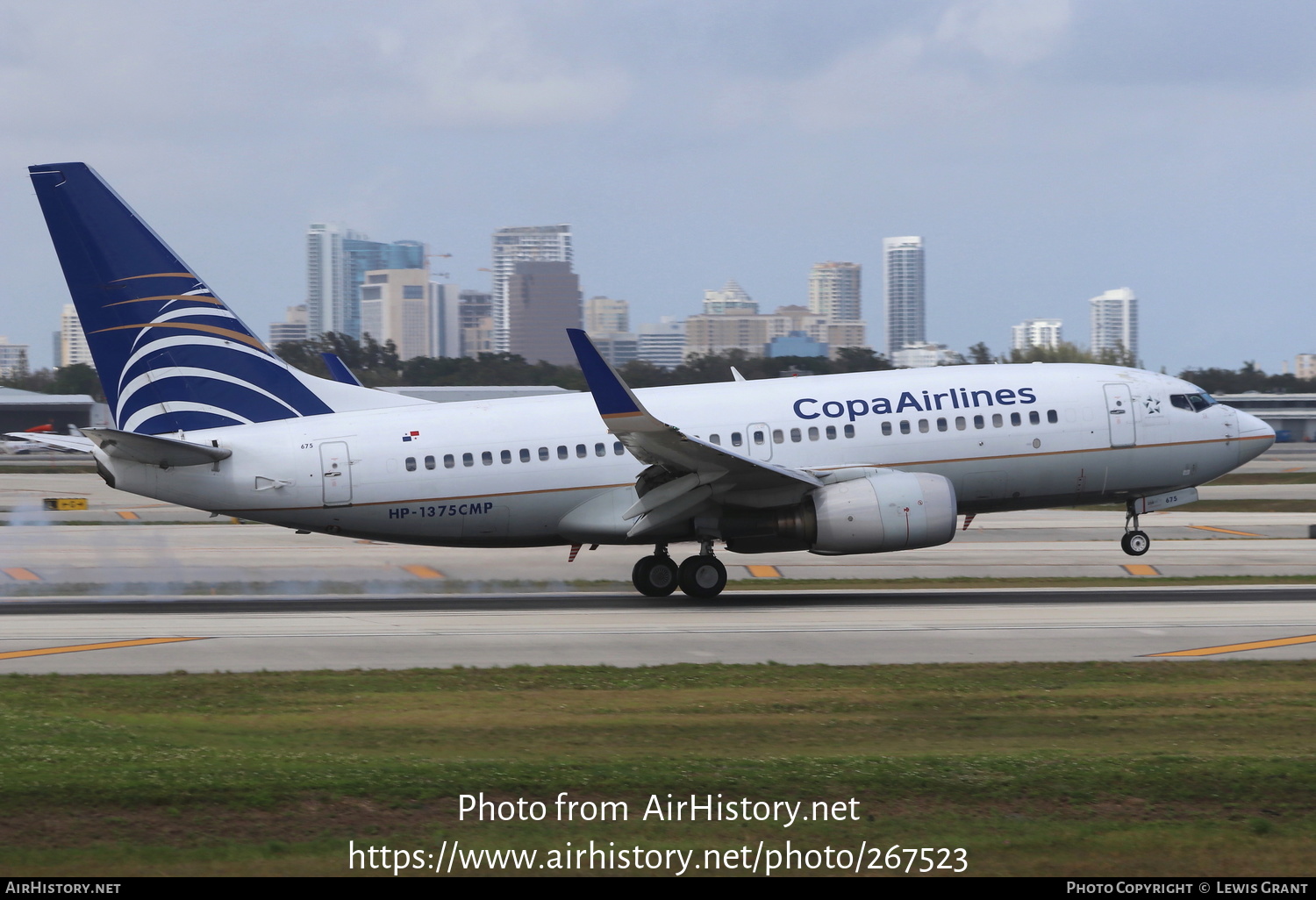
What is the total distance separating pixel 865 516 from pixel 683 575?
373 centimetres

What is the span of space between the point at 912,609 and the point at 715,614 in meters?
3.46

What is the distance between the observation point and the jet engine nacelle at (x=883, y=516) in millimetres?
23766

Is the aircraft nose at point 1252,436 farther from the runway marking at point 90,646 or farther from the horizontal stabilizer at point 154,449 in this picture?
the runway marking at point 90,646

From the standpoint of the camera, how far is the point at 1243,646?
18.9 m

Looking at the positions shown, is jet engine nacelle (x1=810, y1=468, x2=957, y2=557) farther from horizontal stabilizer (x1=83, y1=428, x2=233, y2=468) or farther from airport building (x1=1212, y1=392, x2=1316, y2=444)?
airport building (x1=1212, y1=392, x2=1316, y2=444)

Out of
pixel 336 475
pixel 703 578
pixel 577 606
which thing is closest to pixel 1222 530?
pixel 703 578

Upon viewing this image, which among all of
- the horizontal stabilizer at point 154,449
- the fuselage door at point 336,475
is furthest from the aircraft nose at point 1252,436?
the horizontal stabilizer at point 154,449

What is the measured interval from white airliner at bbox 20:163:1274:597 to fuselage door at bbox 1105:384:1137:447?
0.04m

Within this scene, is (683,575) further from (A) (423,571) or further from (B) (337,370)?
(B) (337,370)

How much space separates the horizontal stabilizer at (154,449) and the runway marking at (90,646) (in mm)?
4167

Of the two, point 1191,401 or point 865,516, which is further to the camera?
point 1191,401

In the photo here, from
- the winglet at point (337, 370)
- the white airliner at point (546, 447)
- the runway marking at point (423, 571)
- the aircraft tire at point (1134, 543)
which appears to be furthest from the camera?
the runway marking at point (423, 571)
